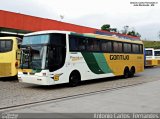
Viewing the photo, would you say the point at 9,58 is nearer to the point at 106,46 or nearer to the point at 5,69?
the point at 5,69

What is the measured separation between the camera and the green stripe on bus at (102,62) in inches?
710

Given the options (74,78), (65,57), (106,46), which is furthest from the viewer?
(106,46)

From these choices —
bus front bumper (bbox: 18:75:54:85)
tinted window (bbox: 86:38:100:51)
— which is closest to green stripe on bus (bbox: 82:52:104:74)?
tinted window (bbox: 86:38:100:51)

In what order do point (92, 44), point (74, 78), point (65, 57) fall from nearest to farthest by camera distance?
point (65, 57) < point (74, 78) < point (92, 44)

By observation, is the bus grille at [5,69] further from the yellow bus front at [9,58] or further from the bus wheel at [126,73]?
the bus wheel at [126,73]

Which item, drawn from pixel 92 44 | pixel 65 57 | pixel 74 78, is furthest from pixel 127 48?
pixel 65 57

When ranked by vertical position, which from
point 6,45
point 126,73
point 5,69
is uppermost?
point 6,45

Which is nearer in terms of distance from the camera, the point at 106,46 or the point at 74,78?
the point at 74,78

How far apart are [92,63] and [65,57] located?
9.70 feet

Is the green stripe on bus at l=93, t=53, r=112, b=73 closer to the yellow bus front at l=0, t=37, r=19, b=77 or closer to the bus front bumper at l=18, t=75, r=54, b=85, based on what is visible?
the bus front bumper at l=18, t=75, r=54, b=85

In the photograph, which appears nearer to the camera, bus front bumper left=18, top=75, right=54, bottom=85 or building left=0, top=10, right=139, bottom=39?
bus front bumper left=18, top=75, right=54, bottom=85

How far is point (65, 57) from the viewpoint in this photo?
1508 centimetres

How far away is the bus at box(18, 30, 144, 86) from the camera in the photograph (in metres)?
14.1

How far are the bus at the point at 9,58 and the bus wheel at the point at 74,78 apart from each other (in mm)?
3962
